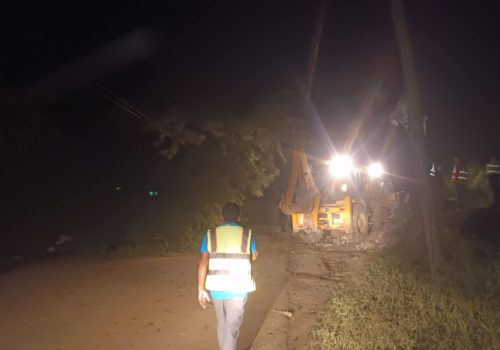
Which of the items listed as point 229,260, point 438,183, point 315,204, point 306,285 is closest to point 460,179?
point 438,183

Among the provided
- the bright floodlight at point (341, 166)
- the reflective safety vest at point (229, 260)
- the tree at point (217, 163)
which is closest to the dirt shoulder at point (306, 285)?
the reflective safety vest at point (229, 260)

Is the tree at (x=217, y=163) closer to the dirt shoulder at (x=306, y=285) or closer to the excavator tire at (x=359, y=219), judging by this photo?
the dirt shoulder at (x=306, y=285)

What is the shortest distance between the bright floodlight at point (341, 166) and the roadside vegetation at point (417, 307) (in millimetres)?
6108

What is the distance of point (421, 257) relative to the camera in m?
8.84

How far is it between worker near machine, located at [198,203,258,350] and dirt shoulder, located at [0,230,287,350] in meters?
1.40

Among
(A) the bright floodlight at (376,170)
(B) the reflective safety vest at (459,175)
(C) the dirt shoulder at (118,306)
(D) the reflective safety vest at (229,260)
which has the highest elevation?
(A) the bright floodlight at (376,170)

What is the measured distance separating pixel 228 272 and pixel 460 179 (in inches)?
494

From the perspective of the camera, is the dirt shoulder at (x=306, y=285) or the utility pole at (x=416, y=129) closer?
the dirt shoulder at (x=306, y=285)

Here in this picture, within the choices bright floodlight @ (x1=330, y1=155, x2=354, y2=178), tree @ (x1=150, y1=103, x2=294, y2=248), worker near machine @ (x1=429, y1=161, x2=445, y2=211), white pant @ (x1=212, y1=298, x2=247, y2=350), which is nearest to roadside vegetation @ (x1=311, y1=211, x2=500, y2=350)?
white pant @ (x1=212, y1=298, x2=247, y2=350)

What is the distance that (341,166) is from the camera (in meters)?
14.7

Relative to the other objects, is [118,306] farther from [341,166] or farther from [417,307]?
[341,166]

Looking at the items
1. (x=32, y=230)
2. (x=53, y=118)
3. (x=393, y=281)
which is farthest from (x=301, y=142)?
(x=32, y=230)

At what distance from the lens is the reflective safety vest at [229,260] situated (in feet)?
15.8

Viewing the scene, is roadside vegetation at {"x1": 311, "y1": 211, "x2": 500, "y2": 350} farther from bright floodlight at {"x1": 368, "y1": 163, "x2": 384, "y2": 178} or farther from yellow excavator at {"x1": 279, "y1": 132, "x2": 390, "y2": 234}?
bright floodlight at {"x1": 368, "y1": 163, "x2": 384, "y2": 178}
